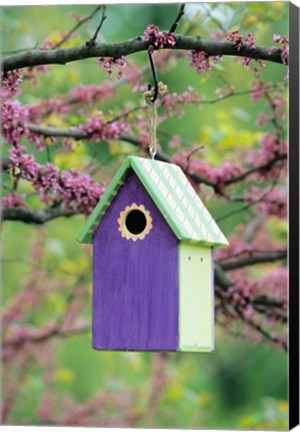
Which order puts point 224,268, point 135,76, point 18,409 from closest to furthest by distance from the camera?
point 135,76 → point 224,268 → point 18,409

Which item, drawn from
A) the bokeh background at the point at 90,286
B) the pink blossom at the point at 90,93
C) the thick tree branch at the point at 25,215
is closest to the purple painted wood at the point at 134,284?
the bokeh background at the point at 90,286

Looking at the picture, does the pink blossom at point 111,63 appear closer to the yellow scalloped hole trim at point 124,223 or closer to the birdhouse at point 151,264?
the birdhouse at point 151,264

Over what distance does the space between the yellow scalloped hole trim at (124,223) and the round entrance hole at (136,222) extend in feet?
0.08

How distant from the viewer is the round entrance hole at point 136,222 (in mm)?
5289

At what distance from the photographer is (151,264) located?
5125mm

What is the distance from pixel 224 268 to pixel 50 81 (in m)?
2.34

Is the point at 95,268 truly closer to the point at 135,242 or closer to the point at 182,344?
the point at 135,242

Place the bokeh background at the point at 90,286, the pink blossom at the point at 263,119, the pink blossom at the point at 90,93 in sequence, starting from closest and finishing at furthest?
the pink blossom at the point at 263,119
the pink blossom at the point at 90,93
the bokeh background at the point at 90,286

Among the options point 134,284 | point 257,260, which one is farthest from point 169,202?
point 257,260

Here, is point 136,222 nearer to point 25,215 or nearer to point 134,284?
point 134,284

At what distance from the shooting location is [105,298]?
521 cm

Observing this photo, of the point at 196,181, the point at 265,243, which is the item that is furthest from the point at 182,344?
the point at 265,243

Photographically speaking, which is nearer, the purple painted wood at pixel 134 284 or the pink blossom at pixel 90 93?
the purple painted wood at pixel 134 284

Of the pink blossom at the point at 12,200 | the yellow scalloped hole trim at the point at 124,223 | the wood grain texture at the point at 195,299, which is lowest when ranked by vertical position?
the wood grain texture at the point at 195,299
